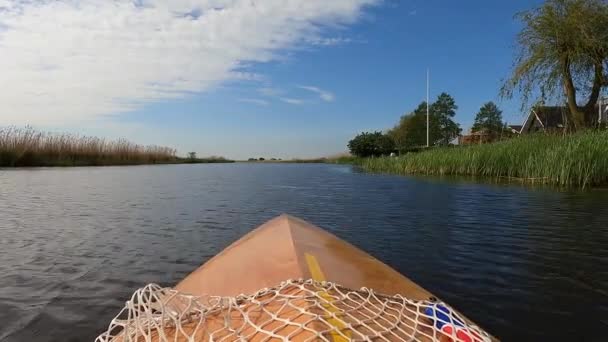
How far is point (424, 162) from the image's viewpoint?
17.9 meters

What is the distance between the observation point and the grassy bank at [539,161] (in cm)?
1009

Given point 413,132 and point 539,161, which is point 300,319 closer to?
point 539,161

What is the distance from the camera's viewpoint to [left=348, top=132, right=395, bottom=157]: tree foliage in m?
35.2

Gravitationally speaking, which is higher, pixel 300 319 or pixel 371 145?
pixel 371 145

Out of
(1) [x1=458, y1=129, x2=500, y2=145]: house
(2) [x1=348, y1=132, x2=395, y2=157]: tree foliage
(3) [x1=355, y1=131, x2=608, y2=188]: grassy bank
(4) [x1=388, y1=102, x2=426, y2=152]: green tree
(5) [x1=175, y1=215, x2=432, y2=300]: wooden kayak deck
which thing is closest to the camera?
(5) [x1=175, y1=215, x2=432, y2=300]: wooden kayak deck

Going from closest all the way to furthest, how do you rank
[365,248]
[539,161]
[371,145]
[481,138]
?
[365,248]
[539,161]
[481,138]
[371,145]

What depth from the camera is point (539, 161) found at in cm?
1129

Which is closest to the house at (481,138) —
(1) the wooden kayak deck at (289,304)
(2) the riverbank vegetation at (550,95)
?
(2) the riverbank vegetation at (550,95)

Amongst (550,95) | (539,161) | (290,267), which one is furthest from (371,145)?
(290,267)

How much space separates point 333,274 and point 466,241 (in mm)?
3208

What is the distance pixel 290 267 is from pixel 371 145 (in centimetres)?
3437

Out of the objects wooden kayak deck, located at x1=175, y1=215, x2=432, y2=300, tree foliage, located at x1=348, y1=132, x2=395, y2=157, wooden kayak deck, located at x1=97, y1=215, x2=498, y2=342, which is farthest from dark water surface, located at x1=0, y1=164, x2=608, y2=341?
tree foliage, located at x1=348, y1=132, x2=395, y2=157

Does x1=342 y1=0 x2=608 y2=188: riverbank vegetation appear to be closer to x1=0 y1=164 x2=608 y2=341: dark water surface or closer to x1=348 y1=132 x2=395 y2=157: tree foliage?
x1=0 y1=164 x2=608 y2=341: dark water surface

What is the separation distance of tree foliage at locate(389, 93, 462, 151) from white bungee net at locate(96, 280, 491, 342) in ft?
133
